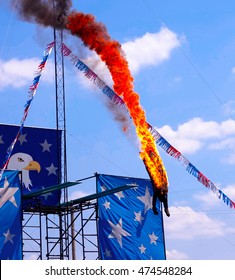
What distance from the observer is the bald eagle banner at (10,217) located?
5181 cm

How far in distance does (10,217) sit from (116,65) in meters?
13.7

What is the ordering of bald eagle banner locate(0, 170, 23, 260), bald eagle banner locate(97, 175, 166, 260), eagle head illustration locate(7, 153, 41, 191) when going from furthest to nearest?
1. eagle head illustration locate(7, 153, 41, 191)
2. bald eagle banner locate(97, 175, 166, 260)
3. bald eagle banner locate(0, 170, 23, 260)

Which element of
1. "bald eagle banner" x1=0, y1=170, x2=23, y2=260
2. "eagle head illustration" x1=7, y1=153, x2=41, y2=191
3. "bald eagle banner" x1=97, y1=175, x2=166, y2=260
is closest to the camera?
"bald eagle banner" x1=0, y1=170, x2=23, y2=260

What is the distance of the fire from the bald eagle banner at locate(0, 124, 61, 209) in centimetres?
727

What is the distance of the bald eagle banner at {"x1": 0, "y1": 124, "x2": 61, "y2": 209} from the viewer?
59.5m

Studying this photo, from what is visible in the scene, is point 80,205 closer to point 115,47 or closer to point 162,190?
point 162,190

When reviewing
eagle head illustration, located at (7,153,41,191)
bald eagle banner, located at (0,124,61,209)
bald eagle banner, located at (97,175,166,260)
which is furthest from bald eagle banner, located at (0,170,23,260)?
bald eagle banner, located at (97,175,166,260)

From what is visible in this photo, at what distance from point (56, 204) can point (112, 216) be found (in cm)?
470

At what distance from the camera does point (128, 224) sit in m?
59.9

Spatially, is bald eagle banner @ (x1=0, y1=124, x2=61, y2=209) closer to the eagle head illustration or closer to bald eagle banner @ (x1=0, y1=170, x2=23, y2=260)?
the eagle head illustration

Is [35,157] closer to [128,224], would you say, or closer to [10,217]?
[10,217]

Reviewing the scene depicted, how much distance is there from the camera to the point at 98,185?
58500 millimetres

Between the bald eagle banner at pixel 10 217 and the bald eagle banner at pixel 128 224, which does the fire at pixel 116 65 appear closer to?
the bald eagle banner at pixel 128 224
